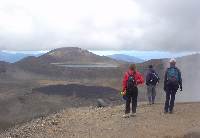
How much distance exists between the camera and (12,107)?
4125 cm

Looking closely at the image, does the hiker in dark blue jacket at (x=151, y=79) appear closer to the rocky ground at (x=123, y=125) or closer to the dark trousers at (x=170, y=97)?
the rocky ground at (x=123, y=125)

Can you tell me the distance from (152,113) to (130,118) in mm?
967

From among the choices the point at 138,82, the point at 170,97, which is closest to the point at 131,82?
the point at 138,82

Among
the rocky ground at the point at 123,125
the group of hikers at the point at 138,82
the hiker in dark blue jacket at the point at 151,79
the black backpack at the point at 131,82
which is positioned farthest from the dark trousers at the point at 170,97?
the hiker in dark blue jacket at the point at 151,79

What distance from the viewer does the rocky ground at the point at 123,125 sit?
46.0ft

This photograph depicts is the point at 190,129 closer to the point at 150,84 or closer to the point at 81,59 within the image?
the point at 150,84

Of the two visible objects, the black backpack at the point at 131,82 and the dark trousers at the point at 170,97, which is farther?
the dark trousers at the point at 170,97

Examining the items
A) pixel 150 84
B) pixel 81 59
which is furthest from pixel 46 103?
pixel 81 59

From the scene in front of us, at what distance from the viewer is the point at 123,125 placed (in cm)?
1523

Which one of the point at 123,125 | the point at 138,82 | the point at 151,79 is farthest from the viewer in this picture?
the point at 151,79

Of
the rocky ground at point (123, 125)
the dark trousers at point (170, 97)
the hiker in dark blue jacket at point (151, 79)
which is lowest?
the rocky ground at point (123, 125)

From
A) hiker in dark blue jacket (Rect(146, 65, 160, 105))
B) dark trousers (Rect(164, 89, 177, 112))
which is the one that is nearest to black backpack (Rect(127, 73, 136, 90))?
dark trousers (Rect(164, 89, 177, 112))

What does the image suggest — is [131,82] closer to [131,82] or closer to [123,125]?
[131,82]

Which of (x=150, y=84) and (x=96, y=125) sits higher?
(x=150, y=84)
